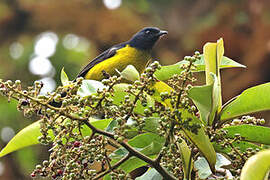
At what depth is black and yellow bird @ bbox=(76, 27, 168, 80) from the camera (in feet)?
8.90

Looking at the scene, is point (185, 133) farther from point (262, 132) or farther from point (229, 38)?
point (229, 38)

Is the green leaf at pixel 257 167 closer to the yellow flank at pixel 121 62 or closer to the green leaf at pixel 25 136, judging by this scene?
the green leaf at pixel 25 136

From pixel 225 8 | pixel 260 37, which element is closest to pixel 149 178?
pixel 260 37

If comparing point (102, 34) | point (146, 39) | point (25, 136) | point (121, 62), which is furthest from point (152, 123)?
point (102, 34)

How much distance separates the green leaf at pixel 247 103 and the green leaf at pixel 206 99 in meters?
0.05

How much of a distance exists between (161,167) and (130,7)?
312 inches

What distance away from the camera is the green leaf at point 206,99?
1132 millimetres

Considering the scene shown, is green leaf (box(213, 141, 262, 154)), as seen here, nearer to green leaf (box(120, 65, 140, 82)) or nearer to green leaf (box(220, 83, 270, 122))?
green leaf (box(220, 83, 270, 122))

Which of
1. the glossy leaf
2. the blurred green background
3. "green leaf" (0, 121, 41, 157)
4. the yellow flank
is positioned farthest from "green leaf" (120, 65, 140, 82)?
the blurred green background

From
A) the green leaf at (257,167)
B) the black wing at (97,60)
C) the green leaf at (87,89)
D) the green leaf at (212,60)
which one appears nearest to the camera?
the green leaf at (257,167)

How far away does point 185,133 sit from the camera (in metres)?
A: 1.17

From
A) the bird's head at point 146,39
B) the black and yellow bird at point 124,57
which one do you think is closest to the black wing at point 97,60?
the black and yellow bird at point 124,57

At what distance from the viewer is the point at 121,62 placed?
2762 millimetres

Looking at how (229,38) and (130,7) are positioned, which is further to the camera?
(130,7)
